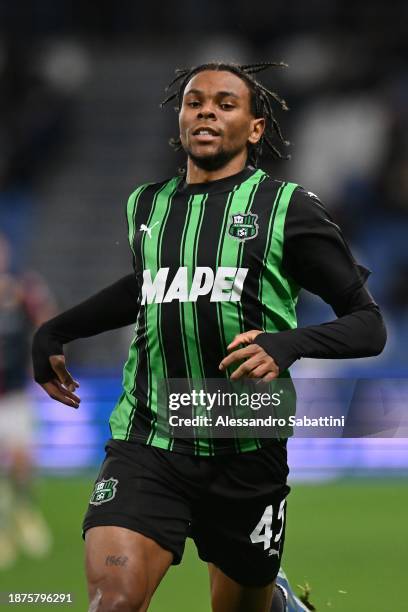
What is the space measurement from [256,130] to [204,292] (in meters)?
0.62

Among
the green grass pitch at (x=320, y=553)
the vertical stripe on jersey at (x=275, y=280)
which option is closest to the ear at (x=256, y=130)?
the vertical stripe on jersey at (x=275, y=280)

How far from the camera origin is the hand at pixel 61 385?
437 centimetres

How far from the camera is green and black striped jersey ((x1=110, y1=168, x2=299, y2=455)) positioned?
3988 mm

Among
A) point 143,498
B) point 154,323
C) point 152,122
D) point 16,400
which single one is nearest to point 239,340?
point 154,323

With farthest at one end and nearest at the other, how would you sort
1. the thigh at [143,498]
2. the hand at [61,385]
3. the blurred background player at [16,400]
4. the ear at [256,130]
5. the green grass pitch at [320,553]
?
the blurred background player at [16,400], the green grass pitch at [320,553], the hand at [61,385], the ear at [256,130], the thigh at [143,498]

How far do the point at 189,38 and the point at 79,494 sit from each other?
29.2ft

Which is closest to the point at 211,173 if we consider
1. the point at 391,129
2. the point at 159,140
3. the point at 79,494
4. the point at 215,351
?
the point at 215,351

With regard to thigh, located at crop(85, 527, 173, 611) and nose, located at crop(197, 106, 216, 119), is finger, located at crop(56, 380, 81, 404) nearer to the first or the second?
thigh, located at crop(85, 527, 173, 611)

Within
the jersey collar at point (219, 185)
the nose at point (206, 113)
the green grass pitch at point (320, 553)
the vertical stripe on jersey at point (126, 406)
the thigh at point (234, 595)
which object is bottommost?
the green grass pitch at point (320, 553)

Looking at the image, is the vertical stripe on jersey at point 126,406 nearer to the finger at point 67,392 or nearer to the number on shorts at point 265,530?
A: the finger at point 67,392

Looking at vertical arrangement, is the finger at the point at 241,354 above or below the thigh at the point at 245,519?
above

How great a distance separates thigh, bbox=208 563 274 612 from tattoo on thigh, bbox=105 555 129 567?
64cm

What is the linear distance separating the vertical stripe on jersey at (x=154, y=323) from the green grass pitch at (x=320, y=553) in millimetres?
1566

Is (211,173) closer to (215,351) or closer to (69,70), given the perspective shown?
(215,351)
